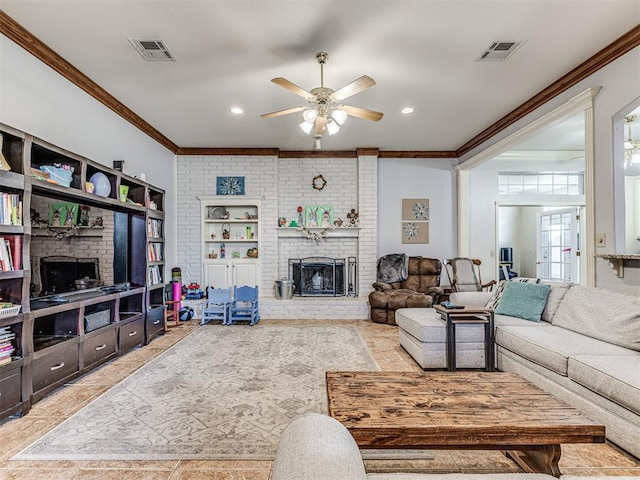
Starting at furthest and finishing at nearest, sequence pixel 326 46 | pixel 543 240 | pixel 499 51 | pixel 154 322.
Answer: pixel 543 240
pixel 154 322
pixel 499 51
pixel 326 46

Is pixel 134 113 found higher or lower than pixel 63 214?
higher

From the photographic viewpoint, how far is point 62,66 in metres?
3.16

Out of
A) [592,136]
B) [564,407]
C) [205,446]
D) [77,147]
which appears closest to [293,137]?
[77,147]

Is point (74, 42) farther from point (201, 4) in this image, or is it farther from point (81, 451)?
point (81, 451)

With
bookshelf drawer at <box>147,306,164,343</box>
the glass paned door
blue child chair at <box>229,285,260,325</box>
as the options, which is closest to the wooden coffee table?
bookshelf drawer at <box>147,306,164,343</box>

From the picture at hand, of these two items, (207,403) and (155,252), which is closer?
(207,403)

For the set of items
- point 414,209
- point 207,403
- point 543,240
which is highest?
point 414,209

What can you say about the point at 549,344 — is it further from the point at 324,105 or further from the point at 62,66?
the point at 62,66

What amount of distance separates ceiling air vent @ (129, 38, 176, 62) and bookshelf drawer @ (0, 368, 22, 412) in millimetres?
2651

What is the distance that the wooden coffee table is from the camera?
140 cm

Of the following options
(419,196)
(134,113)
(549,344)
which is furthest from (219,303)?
(549,344)

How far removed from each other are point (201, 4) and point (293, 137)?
3117 millimetres

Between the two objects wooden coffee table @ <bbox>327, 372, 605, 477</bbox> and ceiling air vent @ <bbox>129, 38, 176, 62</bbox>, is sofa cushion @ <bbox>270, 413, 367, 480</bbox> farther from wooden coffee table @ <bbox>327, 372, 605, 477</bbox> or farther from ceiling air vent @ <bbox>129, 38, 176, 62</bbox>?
ceiling air vent @ <bbox>129, 38, 176, 62</bbox>

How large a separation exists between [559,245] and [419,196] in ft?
11.6
